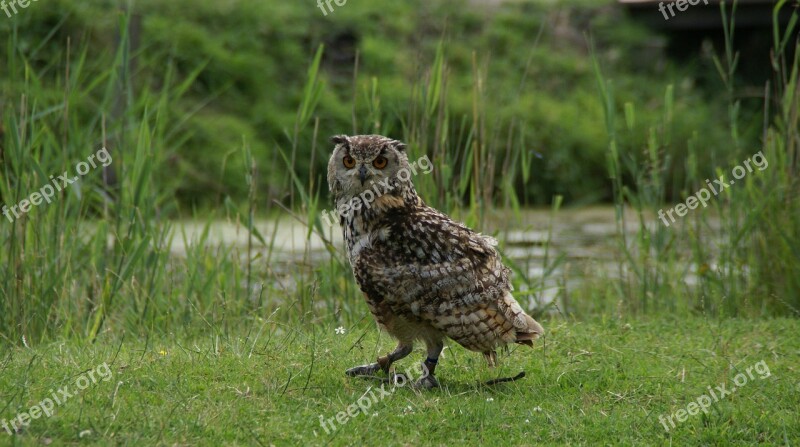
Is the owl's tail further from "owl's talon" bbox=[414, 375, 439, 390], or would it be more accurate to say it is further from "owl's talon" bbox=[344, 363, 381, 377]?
"owl's talon" bbox=[344, 363, 381, 377]

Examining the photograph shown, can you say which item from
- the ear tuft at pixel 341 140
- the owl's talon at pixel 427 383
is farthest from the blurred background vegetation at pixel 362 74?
the owl's talon at pixel 427 383

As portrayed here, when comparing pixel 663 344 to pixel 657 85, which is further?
pixel 657 85

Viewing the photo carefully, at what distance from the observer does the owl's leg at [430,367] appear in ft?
15.7

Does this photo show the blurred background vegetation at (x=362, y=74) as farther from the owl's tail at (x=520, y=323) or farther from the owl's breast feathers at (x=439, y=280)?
the owl's tail at (x=520, y=323)

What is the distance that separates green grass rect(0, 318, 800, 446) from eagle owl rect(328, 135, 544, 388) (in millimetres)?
249

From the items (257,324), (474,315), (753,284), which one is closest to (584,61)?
(753,284)

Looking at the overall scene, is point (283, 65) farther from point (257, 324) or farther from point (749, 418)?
point (749, 418)

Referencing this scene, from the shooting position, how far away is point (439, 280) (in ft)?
15.4

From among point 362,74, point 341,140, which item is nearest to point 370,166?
point 341,140

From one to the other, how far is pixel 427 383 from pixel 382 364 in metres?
0.27

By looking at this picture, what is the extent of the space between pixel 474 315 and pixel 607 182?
9.31m

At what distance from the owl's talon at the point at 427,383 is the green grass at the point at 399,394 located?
0.06 meters

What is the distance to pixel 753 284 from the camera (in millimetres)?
6883

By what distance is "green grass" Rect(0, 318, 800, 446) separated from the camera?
4.04 metres
